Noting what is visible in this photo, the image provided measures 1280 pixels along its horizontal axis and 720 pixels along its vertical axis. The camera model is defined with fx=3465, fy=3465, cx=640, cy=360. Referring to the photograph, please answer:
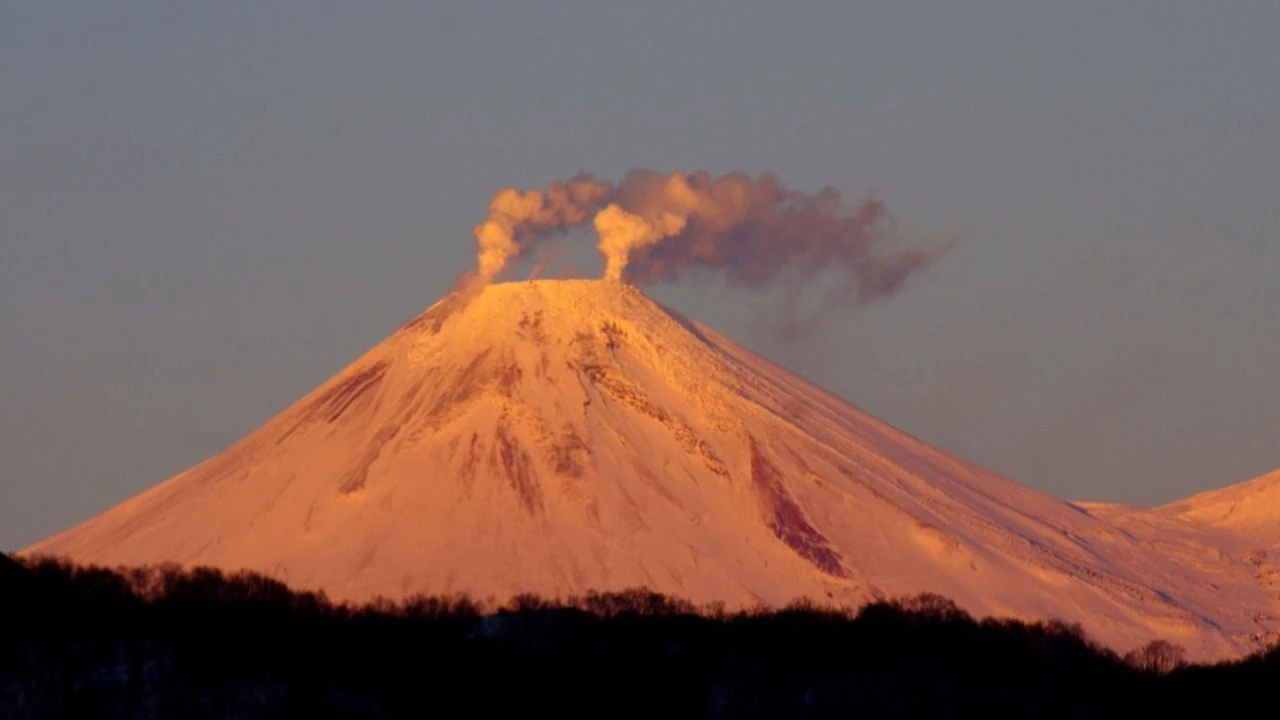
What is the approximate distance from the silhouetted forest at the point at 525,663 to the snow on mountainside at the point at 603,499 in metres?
25.9

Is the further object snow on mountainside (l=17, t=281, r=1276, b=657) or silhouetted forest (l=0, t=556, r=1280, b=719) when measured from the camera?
snow on mountainside (l=17, t=281, r=1276, b=657)

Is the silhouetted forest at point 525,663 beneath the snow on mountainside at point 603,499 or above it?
beneath

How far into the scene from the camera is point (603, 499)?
15288 centimetres

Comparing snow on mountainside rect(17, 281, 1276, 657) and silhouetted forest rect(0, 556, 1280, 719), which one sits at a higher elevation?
snow on mountainside rect(17, 281, 1276, 657)

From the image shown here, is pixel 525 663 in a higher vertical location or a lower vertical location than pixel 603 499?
lower

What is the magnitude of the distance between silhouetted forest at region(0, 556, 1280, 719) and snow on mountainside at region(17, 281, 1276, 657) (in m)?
25.9

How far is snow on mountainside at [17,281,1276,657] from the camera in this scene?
146000 millimetres

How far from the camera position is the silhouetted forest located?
78.4 meters

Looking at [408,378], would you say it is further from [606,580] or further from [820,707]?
[820,707]

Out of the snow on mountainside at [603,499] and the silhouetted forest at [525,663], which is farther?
the snow on mountainside at [603,499]

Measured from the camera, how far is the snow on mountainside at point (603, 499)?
146m

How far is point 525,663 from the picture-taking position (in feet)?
306

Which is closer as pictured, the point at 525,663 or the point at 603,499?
the point at 525,663

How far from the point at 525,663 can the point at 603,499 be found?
59615 millimetres
